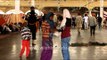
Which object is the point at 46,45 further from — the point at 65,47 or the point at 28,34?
the point at 28,34

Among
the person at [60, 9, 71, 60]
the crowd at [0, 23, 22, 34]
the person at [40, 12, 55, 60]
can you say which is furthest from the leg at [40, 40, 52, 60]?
the crowd at [0, 23, 22, 34]

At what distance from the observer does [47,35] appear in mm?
11391

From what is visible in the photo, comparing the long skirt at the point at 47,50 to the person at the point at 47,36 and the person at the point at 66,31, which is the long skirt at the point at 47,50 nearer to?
the person at the point at 47,36

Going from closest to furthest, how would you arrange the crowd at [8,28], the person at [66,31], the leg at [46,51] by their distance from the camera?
the leg at [46,51], the person at [66,31], the crowd at [8,28]

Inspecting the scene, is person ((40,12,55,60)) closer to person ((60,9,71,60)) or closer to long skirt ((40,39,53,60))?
long skirt ((40,39,53,60))

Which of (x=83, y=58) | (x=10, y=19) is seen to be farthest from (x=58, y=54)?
(x=10, y=19)

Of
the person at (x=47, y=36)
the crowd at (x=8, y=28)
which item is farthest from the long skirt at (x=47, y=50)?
the crowd at (x=8, y=28)

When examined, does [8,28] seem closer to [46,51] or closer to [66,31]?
[66,31]

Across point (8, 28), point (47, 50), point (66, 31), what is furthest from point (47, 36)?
point (8, 28)

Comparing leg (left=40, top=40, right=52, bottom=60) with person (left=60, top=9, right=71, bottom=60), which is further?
person (left=60, top=9, right=71, bottom=60)

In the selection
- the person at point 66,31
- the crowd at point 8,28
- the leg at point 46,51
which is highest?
the person at point 66,31

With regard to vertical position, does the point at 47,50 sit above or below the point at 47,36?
below

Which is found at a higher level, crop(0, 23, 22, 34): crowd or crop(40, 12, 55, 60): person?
crop(40, 12, 55, 60): person

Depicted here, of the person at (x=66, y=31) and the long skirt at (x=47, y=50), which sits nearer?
the long skirt at (x=47, y=50)
